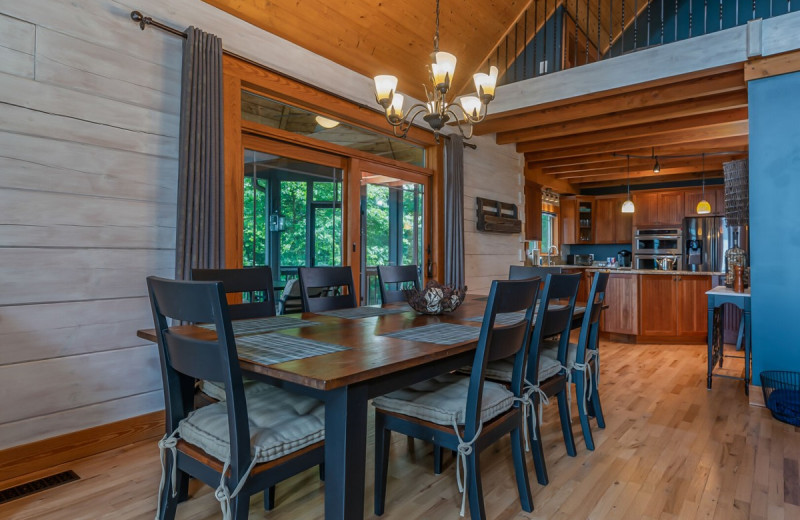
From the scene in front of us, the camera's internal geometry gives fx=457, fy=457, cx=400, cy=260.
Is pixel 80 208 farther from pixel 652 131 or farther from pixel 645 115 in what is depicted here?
pixel 652 131

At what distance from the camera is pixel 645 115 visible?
443 cm

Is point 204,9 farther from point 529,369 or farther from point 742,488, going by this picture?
point 742,488

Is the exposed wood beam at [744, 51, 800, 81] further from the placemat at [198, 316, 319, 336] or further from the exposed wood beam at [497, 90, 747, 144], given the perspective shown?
the placemat at [198, 316, 319, 336]

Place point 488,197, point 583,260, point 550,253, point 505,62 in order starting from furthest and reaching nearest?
point 583,260 → point 550,253 → point 488,197 → point 505,62

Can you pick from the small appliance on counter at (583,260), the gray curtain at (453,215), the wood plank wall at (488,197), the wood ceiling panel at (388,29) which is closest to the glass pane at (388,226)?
the gray curtain at (453,215)

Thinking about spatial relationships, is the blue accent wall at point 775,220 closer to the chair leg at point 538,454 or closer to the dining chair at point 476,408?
the chair leg at point 538,454

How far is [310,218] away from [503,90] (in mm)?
2303

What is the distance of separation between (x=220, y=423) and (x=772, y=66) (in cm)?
409

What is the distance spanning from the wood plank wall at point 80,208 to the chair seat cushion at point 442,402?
167cm

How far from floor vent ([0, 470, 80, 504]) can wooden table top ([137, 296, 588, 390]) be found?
1017 mm

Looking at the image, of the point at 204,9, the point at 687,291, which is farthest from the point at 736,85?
the point at 204,9

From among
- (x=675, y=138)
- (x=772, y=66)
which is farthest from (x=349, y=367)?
(x=675, y=138)

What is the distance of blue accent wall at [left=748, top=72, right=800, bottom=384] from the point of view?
A: 124 inches

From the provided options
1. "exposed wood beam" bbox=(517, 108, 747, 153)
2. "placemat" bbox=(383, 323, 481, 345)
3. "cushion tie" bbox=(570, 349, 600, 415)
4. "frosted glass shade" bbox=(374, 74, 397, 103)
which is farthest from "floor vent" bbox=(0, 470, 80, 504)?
"exposed wood beam" bbox=(517, 108, 747, 153)
